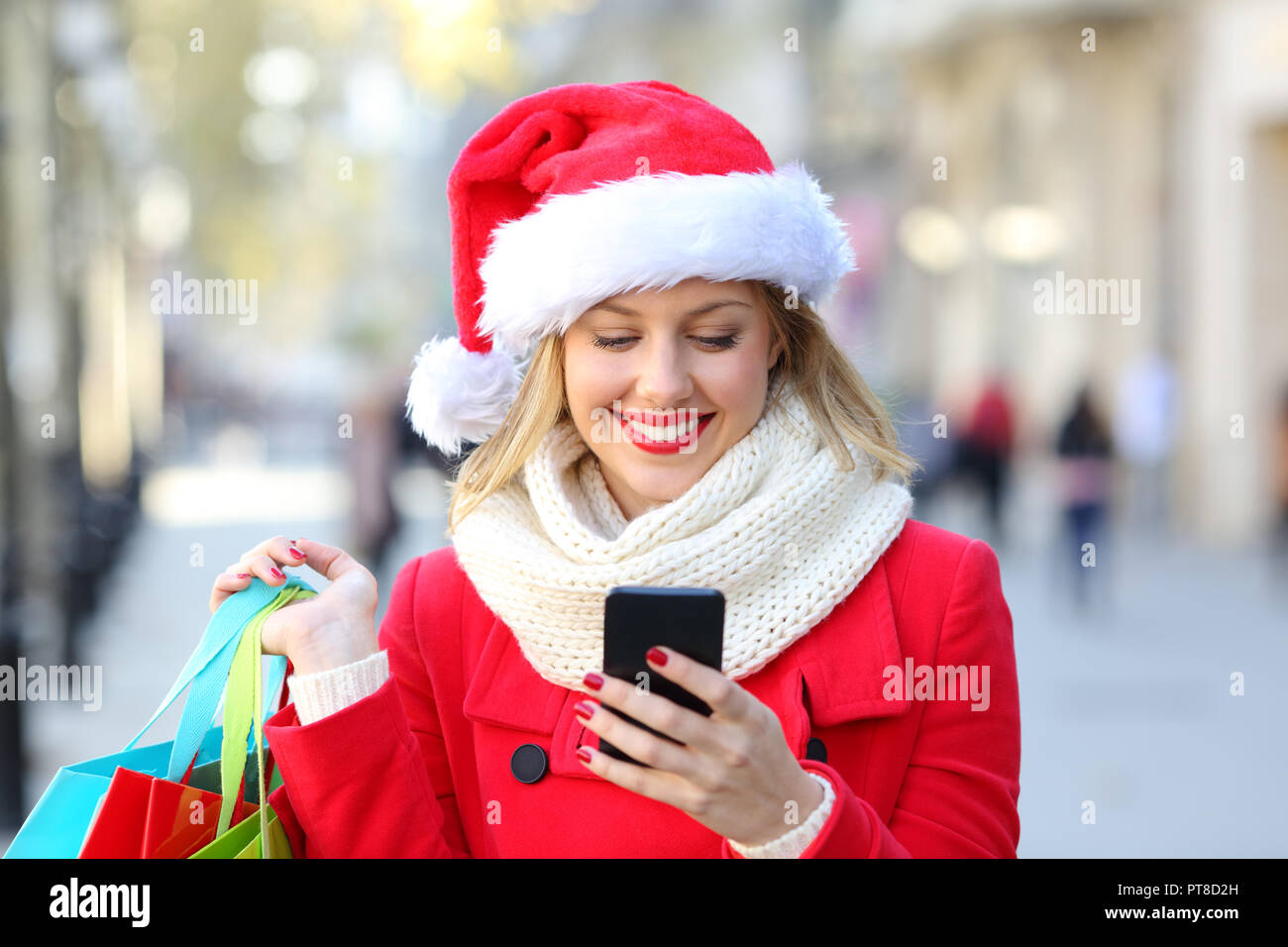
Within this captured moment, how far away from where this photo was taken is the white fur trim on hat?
7.36 feet

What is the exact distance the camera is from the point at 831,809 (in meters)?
1.83

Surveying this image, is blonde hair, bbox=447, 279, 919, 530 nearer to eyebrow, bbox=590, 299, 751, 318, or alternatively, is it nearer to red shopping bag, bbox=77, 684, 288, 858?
eyebrow, bbox=590, 299, 751, 318

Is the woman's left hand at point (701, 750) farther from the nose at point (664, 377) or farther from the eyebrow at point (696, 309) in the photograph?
the eyebrow at point (696, 309)

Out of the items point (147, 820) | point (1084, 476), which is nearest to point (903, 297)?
point (1084, 476)

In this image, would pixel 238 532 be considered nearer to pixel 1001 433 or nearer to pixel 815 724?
pixel 1001 433

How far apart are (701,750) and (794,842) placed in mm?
211

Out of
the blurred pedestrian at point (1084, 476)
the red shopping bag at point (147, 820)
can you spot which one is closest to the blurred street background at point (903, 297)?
the blurred pedestrian at point (1084, 476)

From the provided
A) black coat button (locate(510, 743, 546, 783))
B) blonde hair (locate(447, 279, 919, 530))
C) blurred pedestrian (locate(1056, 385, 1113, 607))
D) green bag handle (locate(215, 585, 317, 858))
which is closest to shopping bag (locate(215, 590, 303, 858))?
green bag handle (locate(215, 585, 317, 858))

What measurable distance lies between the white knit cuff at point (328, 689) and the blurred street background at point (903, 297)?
0.88 m

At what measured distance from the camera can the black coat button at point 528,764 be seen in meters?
2.28

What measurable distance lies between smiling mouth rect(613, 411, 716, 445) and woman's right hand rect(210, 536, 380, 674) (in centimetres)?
47

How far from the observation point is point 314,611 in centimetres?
213
